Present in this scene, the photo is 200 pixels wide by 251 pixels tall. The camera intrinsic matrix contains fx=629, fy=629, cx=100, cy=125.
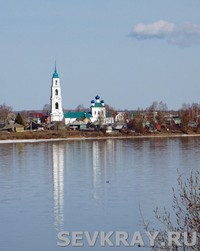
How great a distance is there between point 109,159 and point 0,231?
11.3 metres

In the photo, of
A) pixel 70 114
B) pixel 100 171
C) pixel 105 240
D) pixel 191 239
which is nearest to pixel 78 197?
pixel 105 240

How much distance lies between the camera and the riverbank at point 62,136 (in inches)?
1353

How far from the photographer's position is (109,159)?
63.8 ft

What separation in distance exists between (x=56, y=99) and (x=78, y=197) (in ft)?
99.7

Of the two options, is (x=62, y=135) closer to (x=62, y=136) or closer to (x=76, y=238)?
(x=62, y=136)

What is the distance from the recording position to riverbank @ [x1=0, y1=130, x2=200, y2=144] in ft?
113

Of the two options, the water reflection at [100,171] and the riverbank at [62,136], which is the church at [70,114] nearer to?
the riverbank at [62,136]

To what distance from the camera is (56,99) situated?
134ft

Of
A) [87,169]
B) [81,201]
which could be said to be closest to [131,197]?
[81,201]

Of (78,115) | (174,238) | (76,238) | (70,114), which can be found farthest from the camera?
(70,114)

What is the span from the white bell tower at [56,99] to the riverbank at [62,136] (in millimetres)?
3668

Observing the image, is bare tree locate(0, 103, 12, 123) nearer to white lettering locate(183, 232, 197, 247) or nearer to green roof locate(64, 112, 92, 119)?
green roof locate(64, 112, 92, 119)

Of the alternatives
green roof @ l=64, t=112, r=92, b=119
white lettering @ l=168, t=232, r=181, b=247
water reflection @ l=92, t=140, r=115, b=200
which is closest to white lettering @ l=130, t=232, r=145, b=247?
white lettering @ l=168, t=232, r=181, b=247

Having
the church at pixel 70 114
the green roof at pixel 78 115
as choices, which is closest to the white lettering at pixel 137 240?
the church at pixel 70 114
